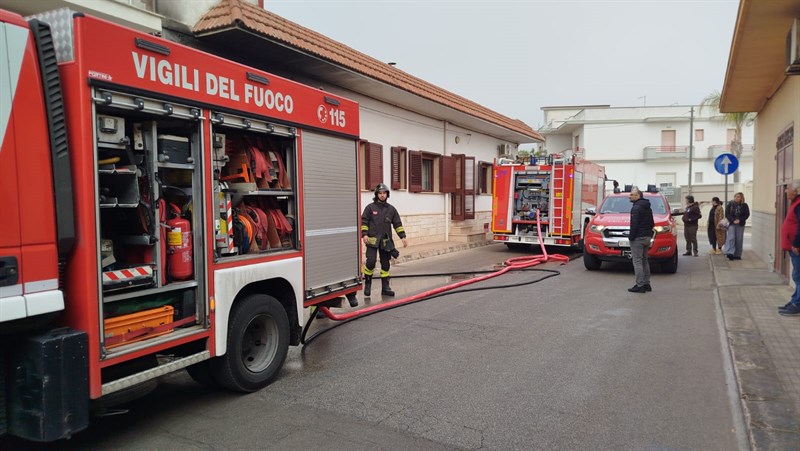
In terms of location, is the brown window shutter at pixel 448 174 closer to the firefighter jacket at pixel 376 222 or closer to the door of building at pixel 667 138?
the firefighter jacket at pixel 376 222

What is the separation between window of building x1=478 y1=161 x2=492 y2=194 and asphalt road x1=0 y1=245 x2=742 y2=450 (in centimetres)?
1448

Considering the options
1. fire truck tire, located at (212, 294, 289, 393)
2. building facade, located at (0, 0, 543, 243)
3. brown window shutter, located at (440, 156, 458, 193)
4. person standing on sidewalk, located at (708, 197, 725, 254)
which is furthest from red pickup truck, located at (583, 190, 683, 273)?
fire truck tire, located at (212, 294, 289, 393)

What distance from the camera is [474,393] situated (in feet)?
15.6

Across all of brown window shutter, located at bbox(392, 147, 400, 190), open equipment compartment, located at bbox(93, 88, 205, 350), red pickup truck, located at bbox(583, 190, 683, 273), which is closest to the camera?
open equipment compartment, located at bbox(93, 88, 205, 350)

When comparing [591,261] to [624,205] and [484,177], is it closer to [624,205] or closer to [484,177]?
[624,205]

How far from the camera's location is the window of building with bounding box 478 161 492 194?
72.7ft

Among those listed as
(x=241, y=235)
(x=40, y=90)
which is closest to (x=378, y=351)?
(x=241, y=235)

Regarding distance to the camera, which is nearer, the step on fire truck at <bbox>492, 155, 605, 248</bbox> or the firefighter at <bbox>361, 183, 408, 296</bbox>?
the firefighter at <bbox>361, 183, 408, 296</bbox>

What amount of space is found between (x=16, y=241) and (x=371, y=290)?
295 inches

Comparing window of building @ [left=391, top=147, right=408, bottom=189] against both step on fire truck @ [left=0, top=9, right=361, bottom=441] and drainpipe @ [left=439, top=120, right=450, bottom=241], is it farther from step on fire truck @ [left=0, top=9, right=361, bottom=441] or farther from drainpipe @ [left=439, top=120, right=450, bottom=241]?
step on fire truck @ [left=0, top=9, right=361, bottom=441]

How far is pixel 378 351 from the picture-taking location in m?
6.07

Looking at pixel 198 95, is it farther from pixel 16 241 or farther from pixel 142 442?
pixel 142 442

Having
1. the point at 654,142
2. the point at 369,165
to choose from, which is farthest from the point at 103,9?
the point at 654,142

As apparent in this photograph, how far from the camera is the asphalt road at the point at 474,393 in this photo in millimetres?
3889
